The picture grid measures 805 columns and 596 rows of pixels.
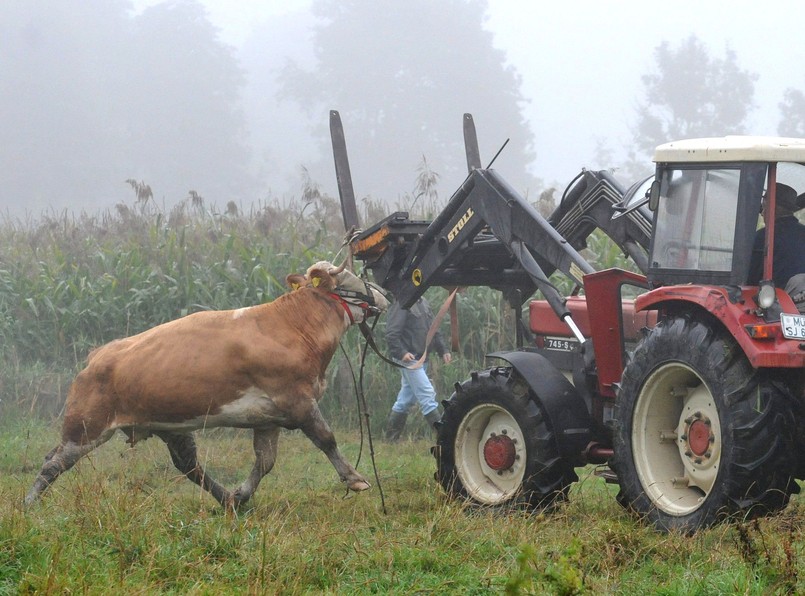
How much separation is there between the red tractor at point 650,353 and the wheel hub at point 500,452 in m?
0.01

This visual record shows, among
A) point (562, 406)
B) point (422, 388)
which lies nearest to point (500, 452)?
point (562, 406)

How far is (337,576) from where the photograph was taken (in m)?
5.82

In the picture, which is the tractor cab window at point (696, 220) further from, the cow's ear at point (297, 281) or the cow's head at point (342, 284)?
the cow's ear at point (297, 281)

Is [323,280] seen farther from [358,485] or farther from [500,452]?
[500,452]

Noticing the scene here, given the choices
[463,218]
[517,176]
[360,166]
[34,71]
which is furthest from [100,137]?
[463,218]

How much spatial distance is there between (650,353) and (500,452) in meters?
1.63

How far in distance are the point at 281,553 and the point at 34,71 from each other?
88.7m

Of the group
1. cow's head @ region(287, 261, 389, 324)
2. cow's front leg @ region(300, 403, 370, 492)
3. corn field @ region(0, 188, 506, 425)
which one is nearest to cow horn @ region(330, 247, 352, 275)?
cow's head @ region(287, 261, 389, 324)

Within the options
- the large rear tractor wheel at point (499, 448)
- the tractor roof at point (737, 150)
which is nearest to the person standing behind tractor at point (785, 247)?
the tractor roof at point (737, 150)

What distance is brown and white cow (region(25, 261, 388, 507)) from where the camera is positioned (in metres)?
A: 8.04

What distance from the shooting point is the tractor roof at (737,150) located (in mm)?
6363

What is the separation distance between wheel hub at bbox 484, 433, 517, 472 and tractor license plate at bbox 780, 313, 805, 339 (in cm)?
236

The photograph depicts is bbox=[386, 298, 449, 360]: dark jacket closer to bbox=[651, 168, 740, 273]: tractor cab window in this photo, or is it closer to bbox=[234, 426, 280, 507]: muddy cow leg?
bbox=[234, 426, 280, 507]: muddy cow leg

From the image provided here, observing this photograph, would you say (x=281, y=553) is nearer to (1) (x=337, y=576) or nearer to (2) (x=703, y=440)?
(1) (x=337, y=576)
